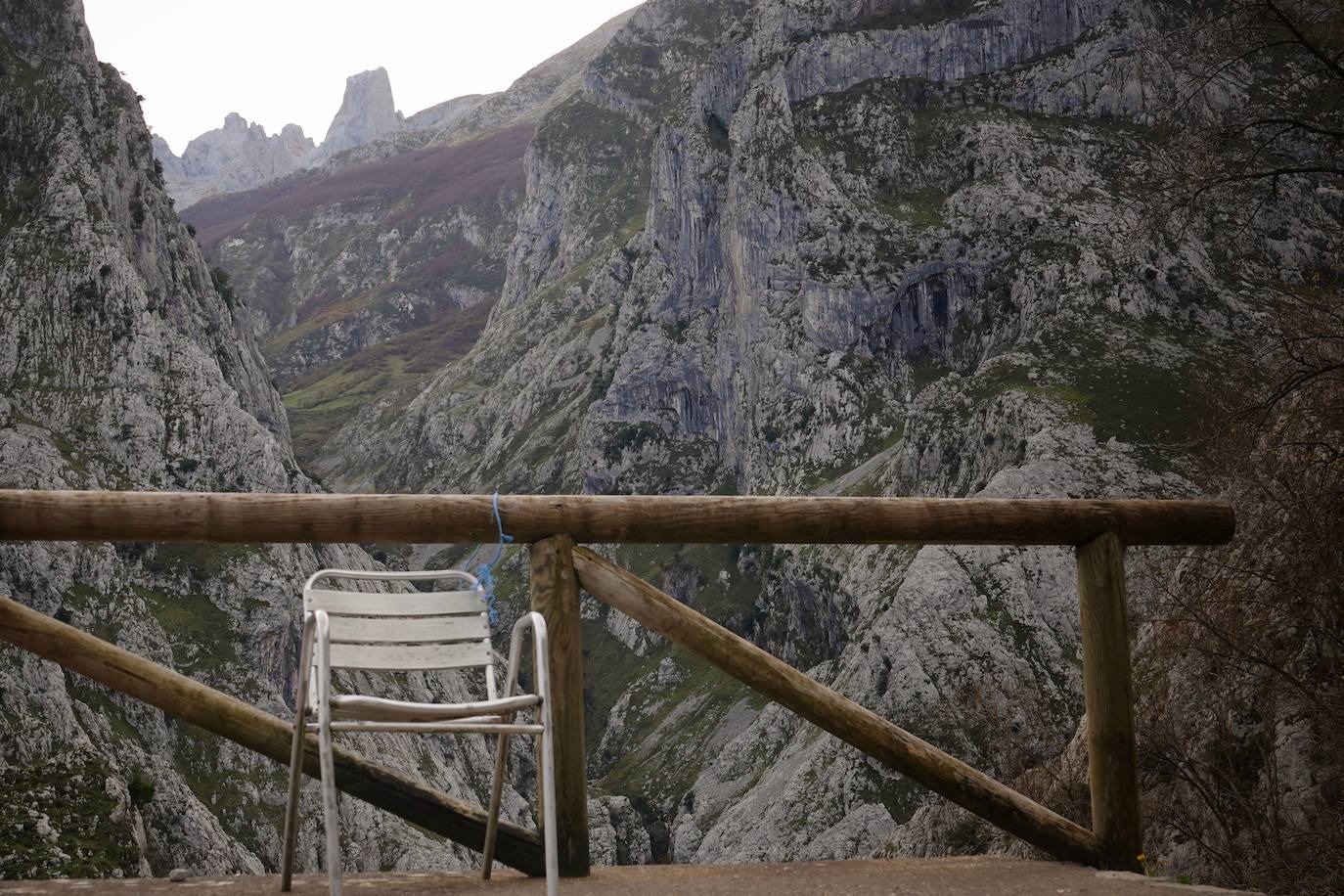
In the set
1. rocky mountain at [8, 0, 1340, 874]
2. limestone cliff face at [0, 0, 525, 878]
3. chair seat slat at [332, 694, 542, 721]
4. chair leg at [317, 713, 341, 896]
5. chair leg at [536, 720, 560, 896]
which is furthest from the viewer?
rocky mountain at [8, 0, 1340, 874]

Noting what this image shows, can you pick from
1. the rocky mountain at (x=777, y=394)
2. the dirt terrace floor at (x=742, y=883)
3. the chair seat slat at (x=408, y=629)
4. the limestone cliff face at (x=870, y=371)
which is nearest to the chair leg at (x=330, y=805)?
the chair seat slat at (x=408, y=629)

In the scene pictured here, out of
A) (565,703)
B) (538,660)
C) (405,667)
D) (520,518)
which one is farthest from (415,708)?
(520,518)

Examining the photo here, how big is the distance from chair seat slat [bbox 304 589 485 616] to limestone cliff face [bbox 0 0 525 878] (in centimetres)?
3021

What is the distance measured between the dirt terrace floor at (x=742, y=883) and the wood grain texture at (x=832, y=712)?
19 centimetres

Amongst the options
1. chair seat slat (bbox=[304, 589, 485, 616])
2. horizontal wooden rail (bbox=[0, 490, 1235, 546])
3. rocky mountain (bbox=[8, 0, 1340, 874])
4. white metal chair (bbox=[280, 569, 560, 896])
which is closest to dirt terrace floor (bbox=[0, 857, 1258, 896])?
white metal chair (bbox=[280, 569, 560, 896])

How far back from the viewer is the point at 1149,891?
16.0 feet

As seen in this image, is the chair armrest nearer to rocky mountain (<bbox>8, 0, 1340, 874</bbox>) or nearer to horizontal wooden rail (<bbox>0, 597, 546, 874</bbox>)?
horizontal wooden rail (<bbox>0, 597, 546, 874</bbox>)

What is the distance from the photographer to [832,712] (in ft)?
16.8

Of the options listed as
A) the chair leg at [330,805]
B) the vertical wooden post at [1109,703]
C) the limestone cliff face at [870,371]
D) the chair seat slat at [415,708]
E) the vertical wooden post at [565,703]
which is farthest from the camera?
the limestone cliff face at [870,371]

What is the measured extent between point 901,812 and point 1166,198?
172 feet

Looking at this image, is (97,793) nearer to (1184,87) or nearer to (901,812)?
(1184,87)

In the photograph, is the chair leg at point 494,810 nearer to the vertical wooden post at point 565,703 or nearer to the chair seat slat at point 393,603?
the vertical wooden post at point 565,703

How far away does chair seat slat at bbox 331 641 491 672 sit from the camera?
4.36m

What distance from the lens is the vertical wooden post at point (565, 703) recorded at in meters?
4.93
